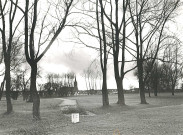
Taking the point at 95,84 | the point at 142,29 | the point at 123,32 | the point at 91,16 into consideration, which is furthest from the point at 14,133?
the point at 95,84

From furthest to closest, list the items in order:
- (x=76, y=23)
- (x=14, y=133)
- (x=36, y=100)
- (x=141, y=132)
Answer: (x=76, y=23)
(x=36, y=100)
(x=14, y=133)
(x=141, y=132)

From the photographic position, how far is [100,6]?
25.7 metres

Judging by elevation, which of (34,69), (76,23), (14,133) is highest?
(76,23)

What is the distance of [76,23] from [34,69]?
434 centimetres

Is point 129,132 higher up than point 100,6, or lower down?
lower down

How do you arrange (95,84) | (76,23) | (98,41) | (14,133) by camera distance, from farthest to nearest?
(95,84)
(98,41)
(76,23)
(14,133)

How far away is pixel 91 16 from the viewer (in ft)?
84.4

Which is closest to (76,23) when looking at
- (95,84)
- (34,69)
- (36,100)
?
(34,69)

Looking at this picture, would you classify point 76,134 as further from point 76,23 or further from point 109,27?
point 109,27

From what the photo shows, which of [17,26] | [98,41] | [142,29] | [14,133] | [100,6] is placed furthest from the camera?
[142,29]

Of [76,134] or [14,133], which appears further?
[14,133]

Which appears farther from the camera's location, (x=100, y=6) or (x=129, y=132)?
(x=100, y=6)

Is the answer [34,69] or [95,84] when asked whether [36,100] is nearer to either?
[34,69]

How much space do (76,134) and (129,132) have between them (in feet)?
6.95
